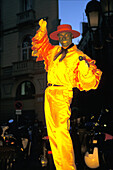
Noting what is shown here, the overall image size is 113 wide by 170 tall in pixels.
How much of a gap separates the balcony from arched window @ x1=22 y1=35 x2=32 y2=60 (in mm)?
1268

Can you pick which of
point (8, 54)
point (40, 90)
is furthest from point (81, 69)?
point (8, 54)

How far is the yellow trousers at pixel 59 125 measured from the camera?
7.68ft

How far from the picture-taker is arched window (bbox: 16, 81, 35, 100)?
14781 mm

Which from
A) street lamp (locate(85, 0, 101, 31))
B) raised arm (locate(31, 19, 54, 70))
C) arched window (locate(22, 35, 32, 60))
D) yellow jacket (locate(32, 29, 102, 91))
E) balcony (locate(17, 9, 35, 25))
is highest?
balcony (locate(17, 9, 35, 25))

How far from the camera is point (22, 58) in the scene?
15578mm

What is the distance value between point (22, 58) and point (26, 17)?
324cm

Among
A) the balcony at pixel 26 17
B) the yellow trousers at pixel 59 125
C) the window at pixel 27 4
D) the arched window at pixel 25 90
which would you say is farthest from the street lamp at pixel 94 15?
the window at pixel 27 4

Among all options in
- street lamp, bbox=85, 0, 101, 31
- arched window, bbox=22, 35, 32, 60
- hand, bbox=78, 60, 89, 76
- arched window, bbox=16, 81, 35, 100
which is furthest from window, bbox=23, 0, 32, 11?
hand, bbox=78, 60, 89, 76

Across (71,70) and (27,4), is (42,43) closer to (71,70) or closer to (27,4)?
(71,70)

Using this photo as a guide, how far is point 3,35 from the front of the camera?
1642 cm

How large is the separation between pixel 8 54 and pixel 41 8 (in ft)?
14.9

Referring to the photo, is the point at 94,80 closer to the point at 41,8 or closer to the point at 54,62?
the point at 54,62

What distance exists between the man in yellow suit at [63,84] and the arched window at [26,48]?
12.8m

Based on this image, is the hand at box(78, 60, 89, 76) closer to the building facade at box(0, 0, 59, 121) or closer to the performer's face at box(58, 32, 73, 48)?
the performer's face at box(58, 32, 73, 48)
